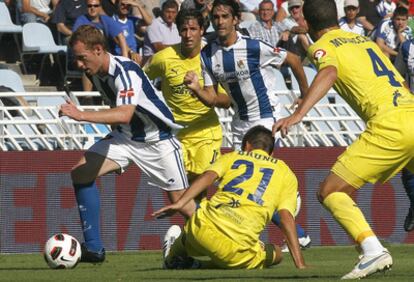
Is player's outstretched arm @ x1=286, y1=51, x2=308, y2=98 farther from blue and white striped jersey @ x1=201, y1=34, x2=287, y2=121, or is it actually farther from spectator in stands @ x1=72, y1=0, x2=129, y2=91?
spectator in stands @ x1=72, y1=0, x2=129, y2=91

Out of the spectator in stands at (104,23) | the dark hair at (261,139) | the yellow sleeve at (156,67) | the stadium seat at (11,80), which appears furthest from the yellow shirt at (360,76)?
the stadium seat at (11,80)

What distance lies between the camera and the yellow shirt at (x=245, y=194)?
10945 millimetres

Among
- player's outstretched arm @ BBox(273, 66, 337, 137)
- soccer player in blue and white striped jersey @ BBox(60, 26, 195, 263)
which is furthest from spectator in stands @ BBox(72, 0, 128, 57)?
player's outstretched arm @ BBox(273, 66, 337, 137)

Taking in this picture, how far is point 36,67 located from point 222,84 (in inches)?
287

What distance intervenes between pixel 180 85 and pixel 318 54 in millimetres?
4560

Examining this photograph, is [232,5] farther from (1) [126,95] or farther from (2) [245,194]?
(2) [245,194]

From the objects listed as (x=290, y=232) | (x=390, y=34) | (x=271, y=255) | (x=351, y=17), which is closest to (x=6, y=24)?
(x=351, y=17)

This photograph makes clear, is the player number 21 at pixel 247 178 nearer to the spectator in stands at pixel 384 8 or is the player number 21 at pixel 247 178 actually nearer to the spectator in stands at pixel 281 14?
the spectator in stands at pixel 281 14

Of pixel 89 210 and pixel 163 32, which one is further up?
pixel 89 210

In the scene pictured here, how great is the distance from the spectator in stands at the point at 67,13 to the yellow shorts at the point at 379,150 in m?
9.90

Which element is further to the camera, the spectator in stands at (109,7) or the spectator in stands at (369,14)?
the spectator in stands at (369,14)

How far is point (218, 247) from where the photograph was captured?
1100 centimetres

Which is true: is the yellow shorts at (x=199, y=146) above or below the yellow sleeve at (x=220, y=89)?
below

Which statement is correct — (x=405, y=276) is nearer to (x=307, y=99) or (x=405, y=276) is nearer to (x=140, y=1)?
(x=307, y=99)
